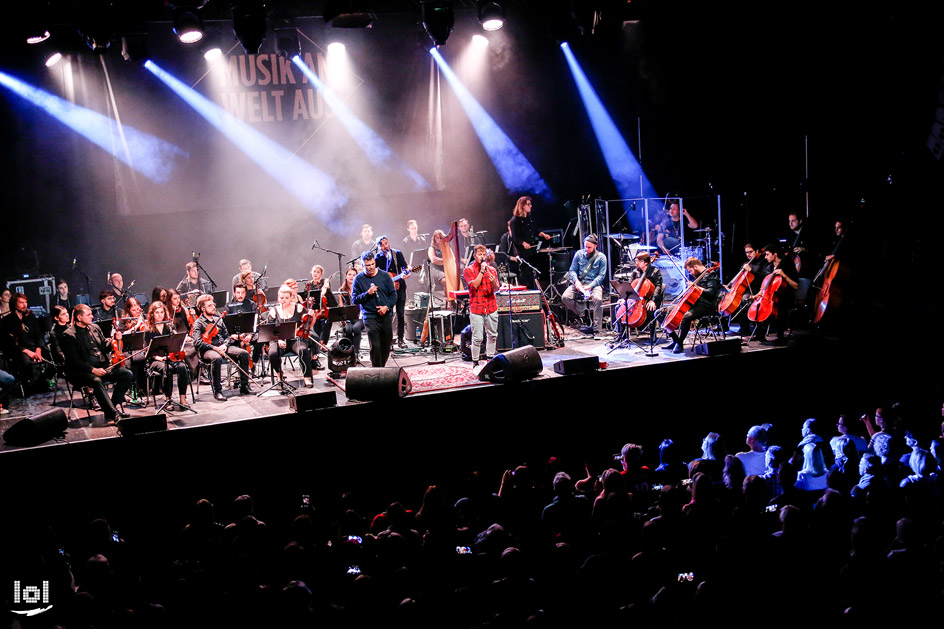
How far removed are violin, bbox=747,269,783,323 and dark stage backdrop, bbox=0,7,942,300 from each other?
3.77 metres

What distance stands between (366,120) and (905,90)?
414 inches

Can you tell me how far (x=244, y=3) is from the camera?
1121cm

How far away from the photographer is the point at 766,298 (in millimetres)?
11414

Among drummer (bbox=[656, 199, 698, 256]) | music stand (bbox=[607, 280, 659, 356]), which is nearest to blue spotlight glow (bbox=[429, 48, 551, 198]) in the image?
drummer (bbox=[656, 199, 698, 256])

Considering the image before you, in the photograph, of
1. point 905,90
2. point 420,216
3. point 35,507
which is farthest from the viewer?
point 420,216

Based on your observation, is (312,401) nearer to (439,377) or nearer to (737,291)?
(439,377)

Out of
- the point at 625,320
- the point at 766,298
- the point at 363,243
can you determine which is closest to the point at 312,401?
the point at 625,320

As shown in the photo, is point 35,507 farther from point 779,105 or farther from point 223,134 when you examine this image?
point 779,105

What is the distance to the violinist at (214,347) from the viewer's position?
33.1ft

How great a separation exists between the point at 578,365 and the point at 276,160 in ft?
28.2

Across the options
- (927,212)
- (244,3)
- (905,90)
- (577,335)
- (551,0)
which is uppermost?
(551,0)

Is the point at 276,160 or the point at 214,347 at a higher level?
the point at 276,160

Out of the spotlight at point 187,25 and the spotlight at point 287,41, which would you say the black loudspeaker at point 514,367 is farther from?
the spotlight at point 287,41

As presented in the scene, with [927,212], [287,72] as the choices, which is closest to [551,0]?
[287,72]
